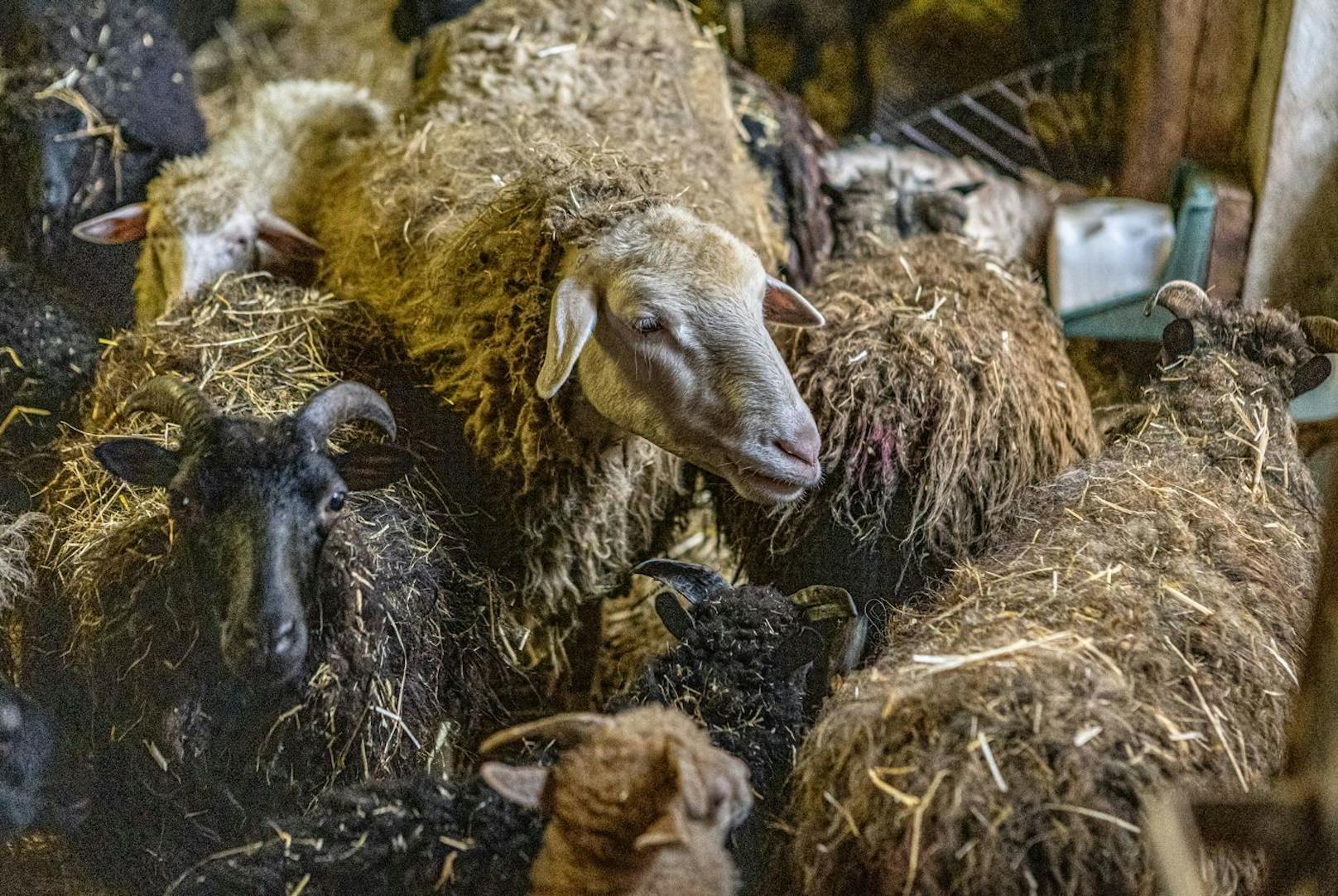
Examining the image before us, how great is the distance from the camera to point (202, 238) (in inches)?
179

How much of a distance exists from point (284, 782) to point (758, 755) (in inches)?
49.2

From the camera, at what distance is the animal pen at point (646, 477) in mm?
2283

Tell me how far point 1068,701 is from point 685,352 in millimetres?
1487

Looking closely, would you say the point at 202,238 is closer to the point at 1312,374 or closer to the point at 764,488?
the point at 764,488

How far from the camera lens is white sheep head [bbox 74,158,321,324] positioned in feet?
14.9

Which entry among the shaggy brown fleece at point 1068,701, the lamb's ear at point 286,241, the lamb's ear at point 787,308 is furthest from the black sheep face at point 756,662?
the lamb's ear at point 286,241

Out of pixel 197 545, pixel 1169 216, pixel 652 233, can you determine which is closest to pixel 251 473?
pixel 197 545

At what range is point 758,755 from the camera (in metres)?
2.95

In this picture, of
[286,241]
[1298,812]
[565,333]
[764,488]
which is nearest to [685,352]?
[565,333]

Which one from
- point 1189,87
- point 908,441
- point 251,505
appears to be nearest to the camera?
point 251,505

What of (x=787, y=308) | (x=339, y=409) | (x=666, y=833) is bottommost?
(x=666, y=833)

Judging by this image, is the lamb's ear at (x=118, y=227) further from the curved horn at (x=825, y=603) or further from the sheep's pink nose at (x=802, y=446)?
the curved horn at (x=825, y=603)

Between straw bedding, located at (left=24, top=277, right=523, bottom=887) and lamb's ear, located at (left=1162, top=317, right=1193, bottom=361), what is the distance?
2.66 metres

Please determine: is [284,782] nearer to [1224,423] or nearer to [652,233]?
[652,233]
